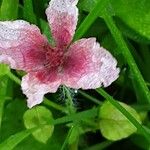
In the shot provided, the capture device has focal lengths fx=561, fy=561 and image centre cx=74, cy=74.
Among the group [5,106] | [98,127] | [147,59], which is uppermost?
[147,59]

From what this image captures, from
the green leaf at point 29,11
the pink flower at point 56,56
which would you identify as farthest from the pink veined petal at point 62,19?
the green leaf at point 29,11

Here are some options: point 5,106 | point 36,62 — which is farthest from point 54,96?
point 36,62

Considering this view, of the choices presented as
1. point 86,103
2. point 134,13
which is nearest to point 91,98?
point 86,103

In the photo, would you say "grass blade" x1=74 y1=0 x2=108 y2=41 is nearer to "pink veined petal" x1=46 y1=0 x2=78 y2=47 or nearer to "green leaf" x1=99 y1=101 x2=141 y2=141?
"pink veined petal" x1=46 y1=0 x2=78 y2=47

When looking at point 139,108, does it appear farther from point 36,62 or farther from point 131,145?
point 36,62

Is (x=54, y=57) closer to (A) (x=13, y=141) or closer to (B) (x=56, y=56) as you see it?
(B) (x=56, y=56)

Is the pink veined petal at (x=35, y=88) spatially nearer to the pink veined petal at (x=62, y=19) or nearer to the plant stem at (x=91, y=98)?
the pink veined petal at (x=62, y=19)

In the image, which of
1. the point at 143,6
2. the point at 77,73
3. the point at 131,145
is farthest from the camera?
the point at 131,145
